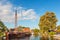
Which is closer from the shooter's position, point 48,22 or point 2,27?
point 2,27

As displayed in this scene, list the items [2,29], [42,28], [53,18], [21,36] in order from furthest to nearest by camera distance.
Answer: [53,18] < [42,28] < [2,29] < [21,36]

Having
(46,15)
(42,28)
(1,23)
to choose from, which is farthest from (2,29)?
(46,15)

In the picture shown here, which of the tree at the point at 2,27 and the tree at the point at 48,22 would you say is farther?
the tree at the point at 48,22

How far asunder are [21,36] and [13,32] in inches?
113

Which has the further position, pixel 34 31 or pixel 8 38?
pixel 34 31

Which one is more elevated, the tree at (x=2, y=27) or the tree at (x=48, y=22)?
the tree at (x=48, y=22)

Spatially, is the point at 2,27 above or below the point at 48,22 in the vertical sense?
below

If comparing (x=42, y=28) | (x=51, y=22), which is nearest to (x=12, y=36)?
(x=42, y=28)

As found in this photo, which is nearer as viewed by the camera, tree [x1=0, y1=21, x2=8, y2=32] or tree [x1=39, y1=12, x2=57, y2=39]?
tree [x1=0, y1=21, x2=8, y2=32]

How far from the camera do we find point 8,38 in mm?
37156

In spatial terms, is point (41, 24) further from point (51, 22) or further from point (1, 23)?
point (1, 23)

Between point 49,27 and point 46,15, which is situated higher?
point 46,15

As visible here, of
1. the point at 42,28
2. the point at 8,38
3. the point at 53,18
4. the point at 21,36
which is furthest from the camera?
the point at 53,18

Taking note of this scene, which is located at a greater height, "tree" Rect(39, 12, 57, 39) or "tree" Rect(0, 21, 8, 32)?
"tree" Rect(39, 12, 57, 39)
